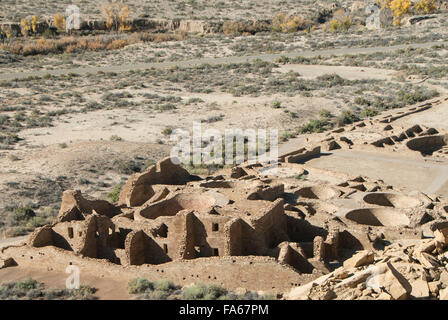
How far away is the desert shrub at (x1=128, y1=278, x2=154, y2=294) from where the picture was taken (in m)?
22.4

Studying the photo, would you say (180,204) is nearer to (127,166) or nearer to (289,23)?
(127,166)

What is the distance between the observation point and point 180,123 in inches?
2119

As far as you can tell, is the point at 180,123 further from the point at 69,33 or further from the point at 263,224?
the point at 69,33

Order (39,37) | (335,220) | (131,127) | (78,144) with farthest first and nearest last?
(39,37), (131,127), (78,144), (335,220)

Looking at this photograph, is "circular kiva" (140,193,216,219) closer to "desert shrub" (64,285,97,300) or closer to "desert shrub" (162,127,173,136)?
"desert shrub" (64,285,97,300)

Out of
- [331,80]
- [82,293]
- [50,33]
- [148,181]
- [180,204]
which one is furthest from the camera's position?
[50,33]

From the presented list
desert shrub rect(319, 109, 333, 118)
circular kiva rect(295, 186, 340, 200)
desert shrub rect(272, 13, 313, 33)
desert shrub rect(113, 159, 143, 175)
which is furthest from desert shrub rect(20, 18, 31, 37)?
circular kiva rect(295, 186, 340, 200)

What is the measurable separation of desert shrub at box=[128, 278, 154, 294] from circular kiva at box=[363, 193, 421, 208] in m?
14.8

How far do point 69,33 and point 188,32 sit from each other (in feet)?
68.0

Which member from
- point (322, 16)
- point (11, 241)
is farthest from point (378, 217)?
point (322, 16)

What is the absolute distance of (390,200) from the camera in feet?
111

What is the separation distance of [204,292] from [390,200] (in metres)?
16.2

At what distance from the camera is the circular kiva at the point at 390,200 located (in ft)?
109
